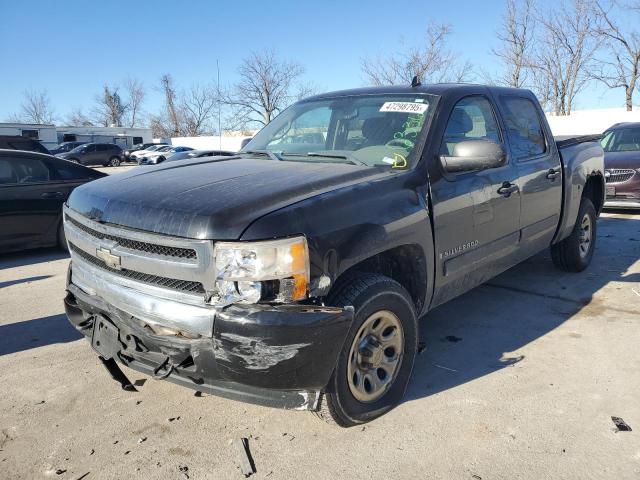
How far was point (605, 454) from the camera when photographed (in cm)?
256

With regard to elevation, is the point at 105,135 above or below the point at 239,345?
below

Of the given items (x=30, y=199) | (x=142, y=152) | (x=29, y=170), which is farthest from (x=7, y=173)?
(x=142, y=152)

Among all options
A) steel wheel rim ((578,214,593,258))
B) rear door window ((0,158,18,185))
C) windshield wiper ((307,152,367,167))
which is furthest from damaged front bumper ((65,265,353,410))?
rear door window ((0,158,18,185))

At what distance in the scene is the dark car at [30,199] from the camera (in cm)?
663

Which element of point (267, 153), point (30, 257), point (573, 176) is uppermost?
point (267, 153)

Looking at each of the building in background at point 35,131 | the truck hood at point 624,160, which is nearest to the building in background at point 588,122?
the truck hood at point 624,160

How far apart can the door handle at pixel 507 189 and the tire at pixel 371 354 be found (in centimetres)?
131

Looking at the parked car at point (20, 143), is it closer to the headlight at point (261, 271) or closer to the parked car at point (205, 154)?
the parked car at point (205, 154)

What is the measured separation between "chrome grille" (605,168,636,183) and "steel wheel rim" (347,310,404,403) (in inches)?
314

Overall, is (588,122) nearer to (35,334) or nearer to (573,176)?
(573,176)

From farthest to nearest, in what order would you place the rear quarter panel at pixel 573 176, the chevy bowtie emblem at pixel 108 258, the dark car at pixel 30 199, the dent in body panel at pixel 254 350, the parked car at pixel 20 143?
the parked car at pixel 20 143
the dark car at pixel 30 199
the rear quarter panel at pixel 573 176
the chevy bowtie emblem at pixel 108 258
the dent in body panel at pixel 254 350

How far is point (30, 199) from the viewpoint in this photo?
677cm

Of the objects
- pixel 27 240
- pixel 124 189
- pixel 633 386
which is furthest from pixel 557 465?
pixel 27 240

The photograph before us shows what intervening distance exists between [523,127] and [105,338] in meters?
3.62
